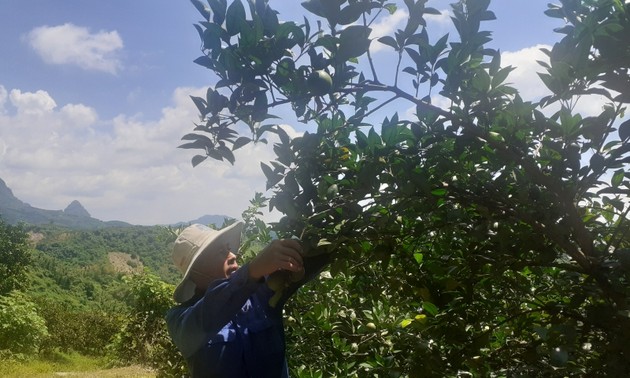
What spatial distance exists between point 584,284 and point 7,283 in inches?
1159

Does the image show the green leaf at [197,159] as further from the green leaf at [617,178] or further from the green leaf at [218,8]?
the green leaf at [617,178]

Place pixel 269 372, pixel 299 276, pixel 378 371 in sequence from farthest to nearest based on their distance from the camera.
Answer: pixel 269 372 < pixel 378 371 < pixel 299 276

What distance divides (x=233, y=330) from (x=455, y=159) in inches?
43.8

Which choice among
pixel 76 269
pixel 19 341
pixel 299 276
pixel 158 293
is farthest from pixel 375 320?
pixel 76 269

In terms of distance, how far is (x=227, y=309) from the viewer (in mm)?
1625

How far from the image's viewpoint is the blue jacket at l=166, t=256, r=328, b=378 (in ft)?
5.34

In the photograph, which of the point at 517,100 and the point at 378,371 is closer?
the point at 517,100

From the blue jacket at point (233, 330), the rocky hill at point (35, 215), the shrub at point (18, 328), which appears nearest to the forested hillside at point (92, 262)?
the shrub at point (18, 328)

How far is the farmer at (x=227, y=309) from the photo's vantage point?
5.28ft

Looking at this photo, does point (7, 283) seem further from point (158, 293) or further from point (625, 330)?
point (625, 330)

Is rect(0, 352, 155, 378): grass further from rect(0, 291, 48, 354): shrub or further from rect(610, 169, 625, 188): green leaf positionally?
rect(610, 169, 625, 188): green leaf

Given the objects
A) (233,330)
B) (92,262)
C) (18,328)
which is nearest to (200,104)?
(233,330)

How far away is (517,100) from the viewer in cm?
120

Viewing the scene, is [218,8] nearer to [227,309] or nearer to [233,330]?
[227,309]
